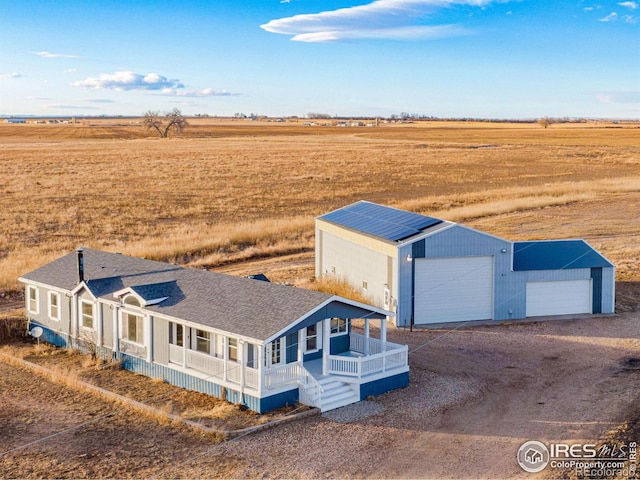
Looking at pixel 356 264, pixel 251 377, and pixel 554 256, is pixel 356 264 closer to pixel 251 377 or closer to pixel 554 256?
pixel 554 256

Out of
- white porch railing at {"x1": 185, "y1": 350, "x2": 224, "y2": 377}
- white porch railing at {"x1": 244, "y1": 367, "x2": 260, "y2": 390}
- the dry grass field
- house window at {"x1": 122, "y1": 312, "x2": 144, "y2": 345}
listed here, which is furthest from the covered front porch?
house window at {"x1": 122, "y1": 312, "x2": 144, "y2": 345}

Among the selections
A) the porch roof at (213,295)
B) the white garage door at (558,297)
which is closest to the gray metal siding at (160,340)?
the porch roof at (213,295)

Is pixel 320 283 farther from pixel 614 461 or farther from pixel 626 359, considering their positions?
pixel 614 461

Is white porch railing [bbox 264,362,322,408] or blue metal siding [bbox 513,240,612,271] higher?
blue metal siding [bbox 513,240,612,271]

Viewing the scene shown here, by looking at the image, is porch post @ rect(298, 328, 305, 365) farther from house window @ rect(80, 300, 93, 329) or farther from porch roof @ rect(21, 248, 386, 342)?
house window @ rect(80, 300, 93, 329)

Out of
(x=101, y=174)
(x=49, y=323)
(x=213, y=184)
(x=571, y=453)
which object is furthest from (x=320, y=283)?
(x=101, y=174)

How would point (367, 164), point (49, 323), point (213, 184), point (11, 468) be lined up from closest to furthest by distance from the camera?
point (11, 468)
point (49, 323)
point (213, 184)
point (367, 164)

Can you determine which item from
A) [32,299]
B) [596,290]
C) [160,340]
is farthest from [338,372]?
[596,290]
